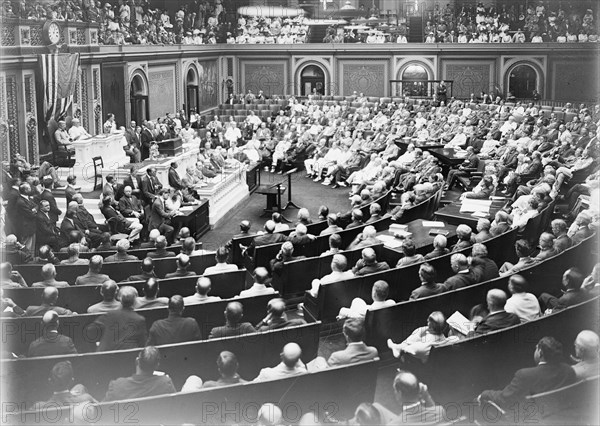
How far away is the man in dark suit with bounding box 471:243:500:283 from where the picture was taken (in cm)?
854

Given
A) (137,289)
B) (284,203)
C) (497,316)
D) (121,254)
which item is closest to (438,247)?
(497,316)

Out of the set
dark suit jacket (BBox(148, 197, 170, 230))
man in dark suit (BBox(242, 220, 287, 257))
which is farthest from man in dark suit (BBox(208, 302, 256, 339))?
dark suit jacket (BBox(148, 197, 170, 230))

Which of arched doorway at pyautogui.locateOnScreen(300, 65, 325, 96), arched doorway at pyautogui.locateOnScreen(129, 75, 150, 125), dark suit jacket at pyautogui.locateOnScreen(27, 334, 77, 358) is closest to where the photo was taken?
dark suit jacket at pyautogui.locateOnScreen(27, 334, 77, 358)

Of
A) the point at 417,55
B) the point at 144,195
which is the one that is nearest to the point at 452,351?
the point at 144,195

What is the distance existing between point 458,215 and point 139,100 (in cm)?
1432

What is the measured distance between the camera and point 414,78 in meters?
32.5

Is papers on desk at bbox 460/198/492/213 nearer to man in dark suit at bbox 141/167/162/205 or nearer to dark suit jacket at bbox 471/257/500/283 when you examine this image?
dark suit jacket at bbox 471/257/500/283

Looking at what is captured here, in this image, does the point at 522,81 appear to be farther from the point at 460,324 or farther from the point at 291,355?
the point at 291,355

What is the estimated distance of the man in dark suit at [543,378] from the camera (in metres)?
5.50

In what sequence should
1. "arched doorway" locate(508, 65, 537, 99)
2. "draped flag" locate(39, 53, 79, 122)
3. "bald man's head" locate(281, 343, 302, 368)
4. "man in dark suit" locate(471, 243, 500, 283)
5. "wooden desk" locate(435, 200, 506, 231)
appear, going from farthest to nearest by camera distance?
1. "arched doorway" locate(508, 65, 537, 99)
2. "draped flag" locate(39, 53, 79, 122)
3. "wooden desk" locate(435, 200, 506, 231)
4. "man in dark suit" locate(471, 243, 500, 283)
5. "bald man's head" locate(281, 343, 302, 368)

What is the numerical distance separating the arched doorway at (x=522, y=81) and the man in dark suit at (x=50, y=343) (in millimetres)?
27628

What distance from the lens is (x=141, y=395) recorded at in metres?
5.52

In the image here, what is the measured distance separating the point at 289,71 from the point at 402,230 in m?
23.1

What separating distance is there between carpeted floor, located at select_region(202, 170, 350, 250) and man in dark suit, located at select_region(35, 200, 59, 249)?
3274mm
